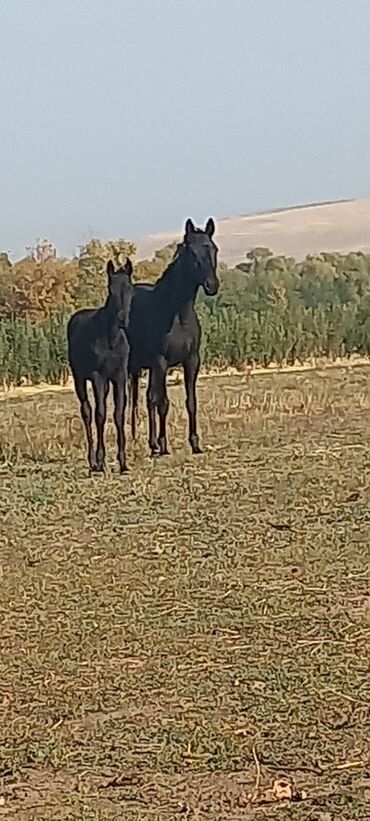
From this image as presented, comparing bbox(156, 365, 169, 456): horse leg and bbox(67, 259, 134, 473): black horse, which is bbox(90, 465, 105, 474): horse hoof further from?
bbox(156, 365, 169, 456): horse leg

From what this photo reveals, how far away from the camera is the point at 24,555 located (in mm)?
9117

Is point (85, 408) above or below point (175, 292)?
below

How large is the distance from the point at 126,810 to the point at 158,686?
144 centimetres

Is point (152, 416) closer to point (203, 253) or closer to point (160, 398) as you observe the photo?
point (160, 398)

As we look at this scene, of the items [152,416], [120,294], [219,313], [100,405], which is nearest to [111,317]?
[120,294]

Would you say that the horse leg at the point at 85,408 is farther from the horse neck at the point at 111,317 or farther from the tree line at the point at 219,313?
the tree line at the point at 219,313

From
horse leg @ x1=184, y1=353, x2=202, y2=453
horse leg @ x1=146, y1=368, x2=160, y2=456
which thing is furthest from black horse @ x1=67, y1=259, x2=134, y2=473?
horse leg @ x1=184, y1=353, x2=202, y2=453

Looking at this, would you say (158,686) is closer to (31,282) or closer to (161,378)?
(161,378)

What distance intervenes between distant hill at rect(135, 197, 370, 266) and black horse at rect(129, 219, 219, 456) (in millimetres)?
63677

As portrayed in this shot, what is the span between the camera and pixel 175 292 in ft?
45.0

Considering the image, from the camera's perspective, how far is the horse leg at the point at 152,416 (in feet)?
45.6

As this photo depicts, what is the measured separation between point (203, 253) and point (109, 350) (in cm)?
123

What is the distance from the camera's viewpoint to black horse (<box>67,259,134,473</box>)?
12.9 m

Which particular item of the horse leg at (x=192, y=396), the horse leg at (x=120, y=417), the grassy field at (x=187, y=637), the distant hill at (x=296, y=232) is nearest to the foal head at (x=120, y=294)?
the horse leg at (x=120, y=417)
